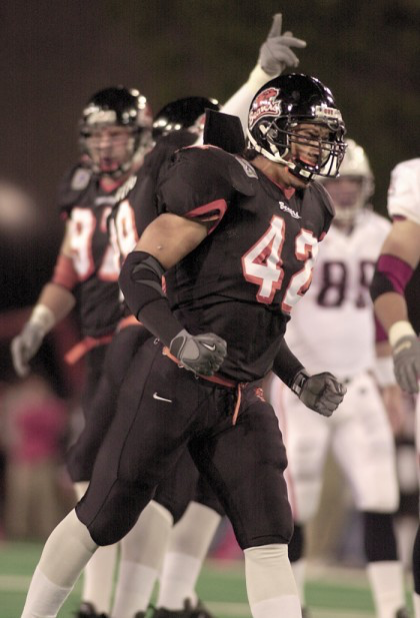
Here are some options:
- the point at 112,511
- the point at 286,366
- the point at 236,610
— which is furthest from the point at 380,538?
the point at 112,511

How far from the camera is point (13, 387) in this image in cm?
1171

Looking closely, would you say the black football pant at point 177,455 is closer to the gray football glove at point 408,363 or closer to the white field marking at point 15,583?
the gray football glove at point 408,363

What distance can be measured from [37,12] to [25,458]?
457 centimetres

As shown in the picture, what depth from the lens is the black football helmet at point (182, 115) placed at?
5562 mm

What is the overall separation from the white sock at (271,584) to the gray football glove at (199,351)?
1.91 ft

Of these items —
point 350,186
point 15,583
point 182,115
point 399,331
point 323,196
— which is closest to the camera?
point 323,196

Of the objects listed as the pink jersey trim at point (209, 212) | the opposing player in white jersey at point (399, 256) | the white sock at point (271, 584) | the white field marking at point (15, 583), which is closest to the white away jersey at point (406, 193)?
the opposing player in white jersey at point (399, 256)

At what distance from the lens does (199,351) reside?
383 cm

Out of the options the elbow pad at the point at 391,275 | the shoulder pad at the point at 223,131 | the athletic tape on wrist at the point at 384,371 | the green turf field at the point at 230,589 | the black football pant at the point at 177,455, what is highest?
the shoulder pad at the point at 223,131

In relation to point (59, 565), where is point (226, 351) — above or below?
above

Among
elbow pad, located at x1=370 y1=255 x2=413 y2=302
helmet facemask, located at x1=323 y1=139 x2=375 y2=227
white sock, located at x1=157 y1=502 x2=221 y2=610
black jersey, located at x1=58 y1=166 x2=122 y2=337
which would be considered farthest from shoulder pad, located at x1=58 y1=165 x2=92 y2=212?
elbow pad, located at x1=370 y1=255 x2=413 y2=302

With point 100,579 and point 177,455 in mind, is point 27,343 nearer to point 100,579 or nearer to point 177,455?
point 100,579

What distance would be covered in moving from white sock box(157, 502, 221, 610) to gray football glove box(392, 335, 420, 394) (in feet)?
4.10

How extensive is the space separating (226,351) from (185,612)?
1.73 meters
